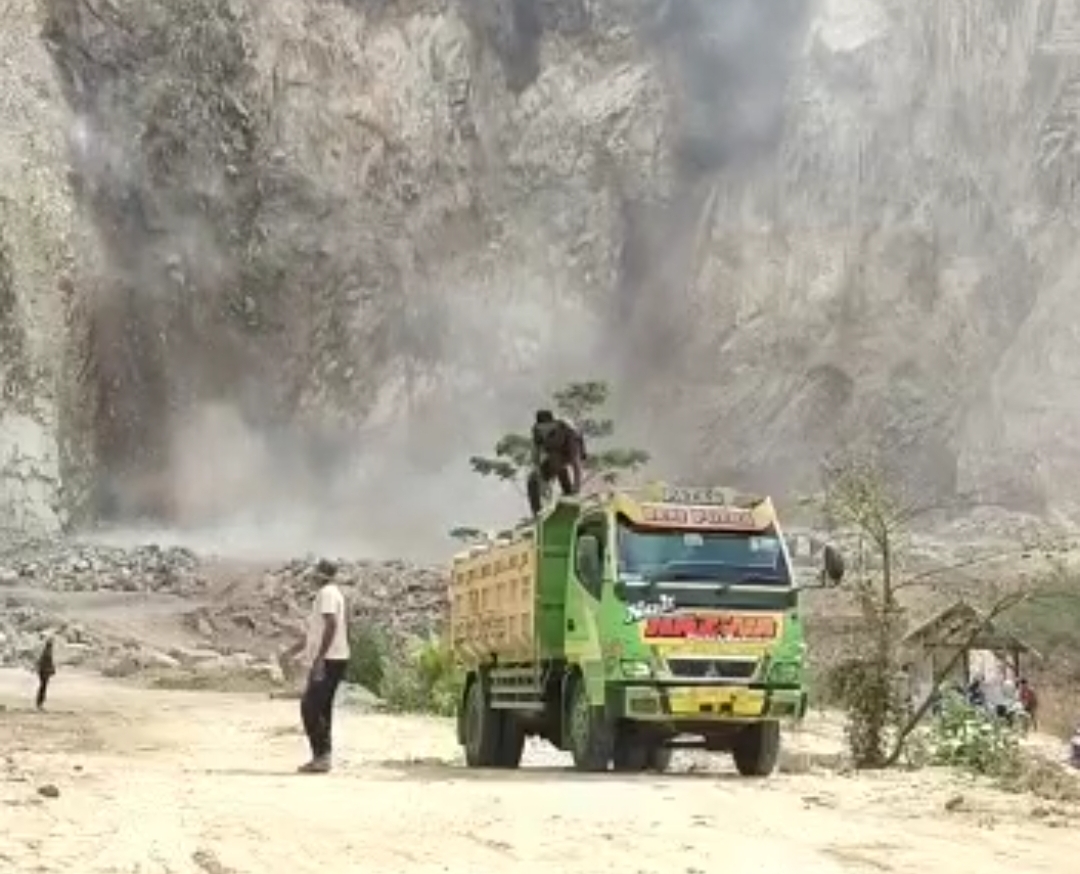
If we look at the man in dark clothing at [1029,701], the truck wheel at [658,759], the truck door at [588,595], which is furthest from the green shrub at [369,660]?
the truck door at [588,595]

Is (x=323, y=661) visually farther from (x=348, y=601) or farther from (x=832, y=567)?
(x=348, y=601)

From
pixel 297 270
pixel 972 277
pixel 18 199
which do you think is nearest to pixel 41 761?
pixel 18 199

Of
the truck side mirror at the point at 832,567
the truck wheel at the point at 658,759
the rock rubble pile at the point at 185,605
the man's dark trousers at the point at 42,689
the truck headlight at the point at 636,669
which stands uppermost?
the rock rubble pile at the point at 185,605

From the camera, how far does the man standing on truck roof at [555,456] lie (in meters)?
16.4

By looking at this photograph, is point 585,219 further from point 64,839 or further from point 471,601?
point 64,839

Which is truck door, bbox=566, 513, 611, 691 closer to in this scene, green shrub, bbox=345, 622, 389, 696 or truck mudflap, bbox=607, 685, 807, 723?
truck mudflap, bbox=607, 685, 807, 723

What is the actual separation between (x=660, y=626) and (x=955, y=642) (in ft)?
43.9

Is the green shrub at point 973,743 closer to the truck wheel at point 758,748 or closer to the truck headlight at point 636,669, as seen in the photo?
the truck wheel at point 758,748

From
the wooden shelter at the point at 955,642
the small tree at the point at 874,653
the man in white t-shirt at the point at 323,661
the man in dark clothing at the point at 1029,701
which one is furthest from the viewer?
the man in dark clothing at the point at 1029,701

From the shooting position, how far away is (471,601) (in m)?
17.7

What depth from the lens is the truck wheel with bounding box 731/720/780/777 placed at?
47.7ft

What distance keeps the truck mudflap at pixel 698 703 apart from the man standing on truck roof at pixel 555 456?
2.78 metres

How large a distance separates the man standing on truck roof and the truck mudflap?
2.78 meters

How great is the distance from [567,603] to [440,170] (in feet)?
176
